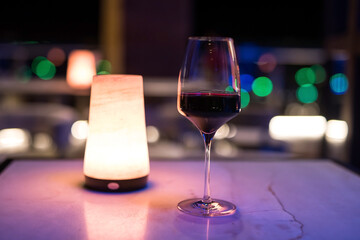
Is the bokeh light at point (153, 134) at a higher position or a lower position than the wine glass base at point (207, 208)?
lower

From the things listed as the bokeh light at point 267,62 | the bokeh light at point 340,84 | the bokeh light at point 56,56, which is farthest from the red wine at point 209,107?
the bokeh light at point 267,62

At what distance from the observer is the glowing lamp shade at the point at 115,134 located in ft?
2.64

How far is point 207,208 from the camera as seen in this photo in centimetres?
70

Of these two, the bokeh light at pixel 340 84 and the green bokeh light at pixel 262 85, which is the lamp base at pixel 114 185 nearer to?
the bokeh light at pixel 340 84

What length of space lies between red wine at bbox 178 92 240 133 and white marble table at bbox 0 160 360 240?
159 mm

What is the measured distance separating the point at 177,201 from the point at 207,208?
0.08 m

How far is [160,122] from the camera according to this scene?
13.3 ft

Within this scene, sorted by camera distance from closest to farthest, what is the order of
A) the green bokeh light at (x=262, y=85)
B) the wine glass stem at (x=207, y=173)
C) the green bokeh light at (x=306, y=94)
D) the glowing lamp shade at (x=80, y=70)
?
the wine glass stem at (x=207, y=173) < the glowing lamp shade at (x=80, y=70) < the green bokeh light at (x=306, y=94) < the green bokeh light at (x=262, y=85)

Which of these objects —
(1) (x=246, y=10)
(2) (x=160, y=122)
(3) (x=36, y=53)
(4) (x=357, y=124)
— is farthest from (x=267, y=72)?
(4) (x=357, y=124)

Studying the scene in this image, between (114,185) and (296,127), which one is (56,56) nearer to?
(296,127)

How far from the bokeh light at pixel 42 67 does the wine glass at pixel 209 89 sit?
30.6 feet

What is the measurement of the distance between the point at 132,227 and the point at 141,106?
0.29 meters

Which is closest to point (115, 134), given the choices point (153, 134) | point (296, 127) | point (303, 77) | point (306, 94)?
point (153, 134)

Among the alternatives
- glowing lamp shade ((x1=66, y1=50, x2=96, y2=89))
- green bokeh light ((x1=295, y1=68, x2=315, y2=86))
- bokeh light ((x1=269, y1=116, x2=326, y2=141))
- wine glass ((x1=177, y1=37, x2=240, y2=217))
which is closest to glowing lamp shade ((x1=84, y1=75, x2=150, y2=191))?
wine glass ((x1=177, y1=37, x2=240, y2=217))
